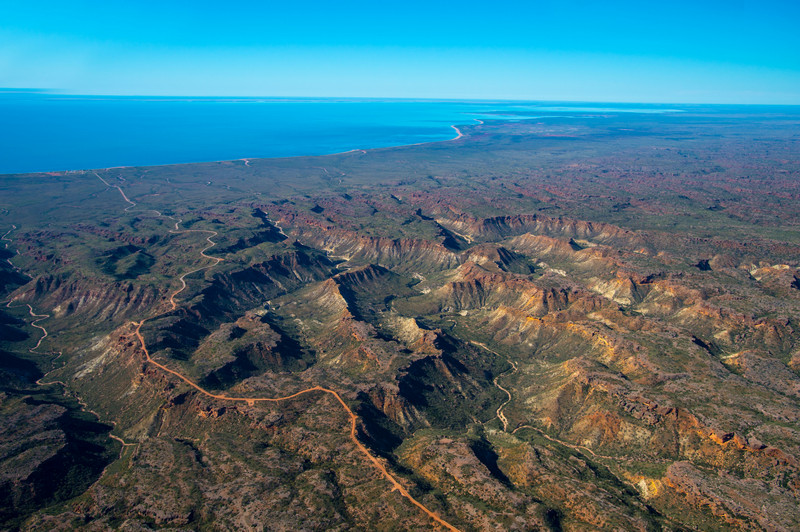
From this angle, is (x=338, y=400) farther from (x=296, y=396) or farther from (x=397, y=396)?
(x=397, y=396)

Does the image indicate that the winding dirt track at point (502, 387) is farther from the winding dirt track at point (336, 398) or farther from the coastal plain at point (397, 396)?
the winding dirt track at point (336, 398)

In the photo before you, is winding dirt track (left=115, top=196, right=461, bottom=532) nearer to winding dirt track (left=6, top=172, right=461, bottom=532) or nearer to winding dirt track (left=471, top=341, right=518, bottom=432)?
winding dirt track (left=6, top=172, right=461, bottom=532)

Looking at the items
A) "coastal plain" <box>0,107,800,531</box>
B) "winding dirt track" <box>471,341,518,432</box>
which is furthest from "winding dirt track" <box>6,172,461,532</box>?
"winding dirt track" <box>471,341,518,432</box>

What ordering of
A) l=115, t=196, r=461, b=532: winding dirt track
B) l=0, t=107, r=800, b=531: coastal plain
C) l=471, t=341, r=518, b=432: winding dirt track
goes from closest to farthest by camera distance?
1. l=115, t=196, r=461, b=532: winding dirt track
2. l=0, t=107, r=800, b=531: coastal plain
3. l=471, t=341, r=518, b=432: winding dirt track

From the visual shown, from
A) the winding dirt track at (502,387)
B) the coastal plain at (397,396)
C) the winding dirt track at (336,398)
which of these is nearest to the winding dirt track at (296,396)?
the winding dirt track at (336,398)

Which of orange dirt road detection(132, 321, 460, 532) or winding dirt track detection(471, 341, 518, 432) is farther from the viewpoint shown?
winding dirt track detection(471, 341, 518, 432)

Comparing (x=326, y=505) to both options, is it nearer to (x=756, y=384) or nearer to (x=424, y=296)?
(x=756, y=384)

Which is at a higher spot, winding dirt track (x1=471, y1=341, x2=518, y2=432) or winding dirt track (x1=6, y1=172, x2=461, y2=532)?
winding dirt track (x1=6, y1=172, x2=461, y2=532)

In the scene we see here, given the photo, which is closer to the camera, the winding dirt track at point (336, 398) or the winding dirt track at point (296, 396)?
the winding dirt track at point (336, 398)

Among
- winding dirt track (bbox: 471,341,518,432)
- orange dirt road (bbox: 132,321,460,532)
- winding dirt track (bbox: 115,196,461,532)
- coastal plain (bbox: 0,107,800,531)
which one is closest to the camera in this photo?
orange dirt road (bbox: 132,321,460,532)

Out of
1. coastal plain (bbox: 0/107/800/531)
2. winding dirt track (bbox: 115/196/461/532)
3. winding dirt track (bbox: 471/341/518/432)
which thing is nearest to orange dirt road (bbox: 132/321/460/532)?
winding dirt track (bbox: 115/196/461/532)

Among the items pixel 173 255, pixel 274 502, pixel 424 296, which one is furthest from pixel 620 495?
pixel 173 255

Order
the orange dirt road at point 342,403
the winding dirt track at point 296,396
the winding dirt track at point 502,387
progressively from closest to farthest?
1. the orange dirt road at point 342,403
2. the winding dirt track at point 296,396
3. the winding dirt track at point 502,387
